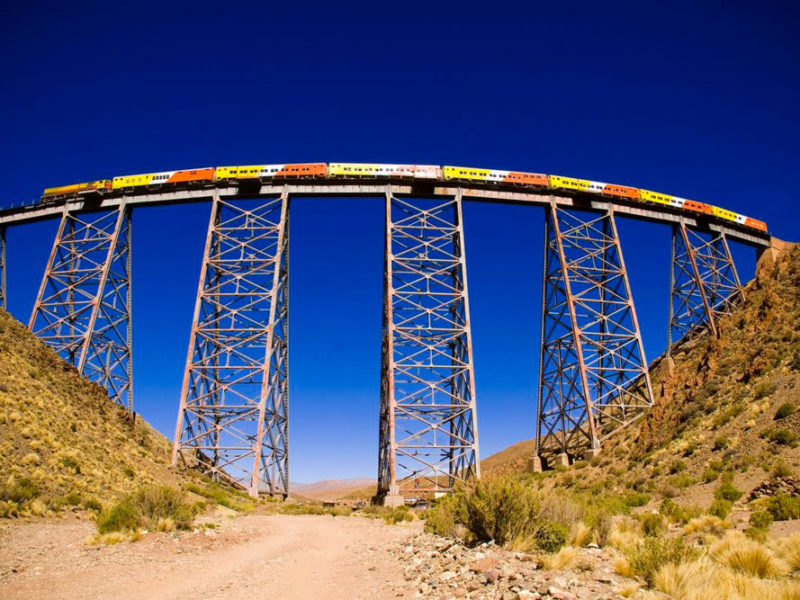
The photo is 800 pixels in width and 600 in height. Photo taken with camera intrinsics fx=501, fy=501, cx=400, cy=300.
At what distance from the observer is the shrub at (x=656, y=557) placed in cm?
462

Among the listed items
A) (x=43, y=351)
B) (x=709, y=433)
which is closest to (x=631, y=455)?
(x=709, y=433)

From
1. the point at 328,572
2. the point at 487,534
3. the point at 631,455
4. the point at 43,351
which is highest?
the point at 43,351

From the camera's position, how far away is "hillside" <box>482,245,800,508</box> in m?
11.7

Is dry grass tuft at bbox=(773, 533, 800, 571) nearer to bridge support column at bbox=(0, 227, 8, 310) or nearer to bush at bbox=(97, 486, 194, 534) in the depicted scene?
bush at bbox=(97, 486, 194, 534)

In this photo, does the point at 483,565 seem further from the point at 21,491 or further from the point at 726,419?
the point at 726,419

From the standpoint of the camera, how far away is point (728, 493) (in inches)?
401

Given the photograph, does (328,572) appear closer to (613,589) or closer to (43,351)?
(613,589)

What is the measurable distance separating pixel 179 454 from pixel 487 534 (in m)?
18.1

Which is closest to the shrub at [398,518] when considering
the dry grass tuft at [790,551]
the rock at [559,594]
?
the dry grass tuft at [790,551]

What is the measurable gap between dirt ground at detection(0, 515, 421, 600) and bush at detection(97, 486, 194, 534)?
416mm

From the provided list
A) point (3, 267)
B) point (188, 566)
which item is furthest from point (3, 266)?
point (188, 566)

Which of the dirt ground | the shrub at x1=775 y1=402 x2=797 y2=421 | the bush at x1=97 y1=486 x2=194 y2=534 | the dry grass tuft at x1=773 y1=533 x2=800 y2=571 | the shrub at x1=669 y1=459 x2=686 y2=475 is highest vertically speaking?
the shrub at x1=775 y1=402 x2=797 y2=421

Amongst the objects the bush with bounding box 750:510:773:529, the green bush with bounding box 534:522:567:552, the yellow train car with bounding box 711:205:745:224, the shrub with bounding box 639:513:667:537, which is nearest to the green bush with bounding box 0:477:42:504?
the green bush with bounding box 534:522:567:552

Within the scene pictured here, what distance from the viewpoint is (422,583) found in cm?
561
